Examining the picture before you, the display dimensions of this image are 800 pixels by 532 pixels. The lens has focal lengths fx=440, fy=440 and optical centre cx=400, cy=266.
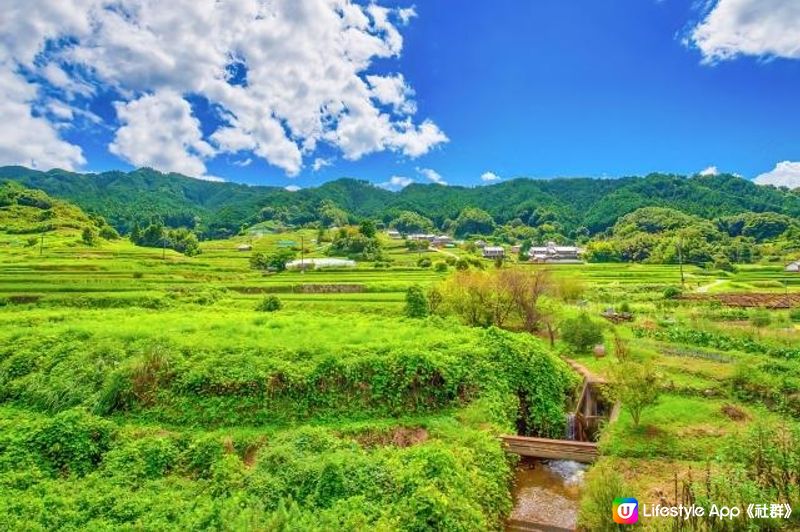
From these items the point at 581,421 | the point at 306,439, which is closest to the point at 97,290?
the point at 306,439

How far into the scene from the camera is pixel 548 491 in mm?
16781

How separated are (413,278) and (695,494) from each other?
4878 cm

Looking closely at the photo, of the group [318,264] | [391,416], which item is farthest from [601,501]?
[318,264]

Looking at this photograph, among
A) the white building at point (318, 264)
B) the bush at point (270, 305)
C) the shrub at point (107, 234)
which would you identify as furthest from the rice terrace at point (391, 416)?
the shrub at point (107, 234)

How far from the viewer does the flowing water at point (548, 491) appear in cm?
1530

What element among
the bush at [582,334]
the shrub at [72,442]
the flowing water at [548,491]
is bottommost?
the flowing water at [548,491]

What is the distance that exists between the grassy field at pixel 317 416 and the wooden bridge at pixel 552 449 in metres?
0.68

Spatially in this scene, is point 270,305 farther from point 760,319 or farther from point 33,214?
point 33,214

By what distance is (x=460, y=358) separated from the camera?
21.8 metres

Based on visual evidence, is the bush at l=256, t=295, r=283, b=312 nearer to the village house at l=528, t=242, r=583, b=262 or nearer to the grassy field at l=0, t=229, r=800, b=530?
the grassy field at l=0, t=229, r=800, b=530

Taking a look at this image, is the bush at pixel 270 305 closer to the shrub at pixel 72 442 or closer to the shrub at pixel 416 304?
the shrub at pixel 416 304

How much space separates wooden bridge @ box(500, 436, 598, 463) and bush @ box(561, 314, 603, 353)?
13.5 m

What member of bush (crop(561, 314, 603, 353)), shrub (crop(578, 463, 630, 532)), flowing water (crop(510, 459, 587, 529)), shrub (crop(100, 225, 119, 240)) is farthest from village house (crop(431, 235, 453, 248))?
shrub (crop(578, 463, 630, 532))

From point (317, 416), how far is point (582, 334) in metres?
19.9
